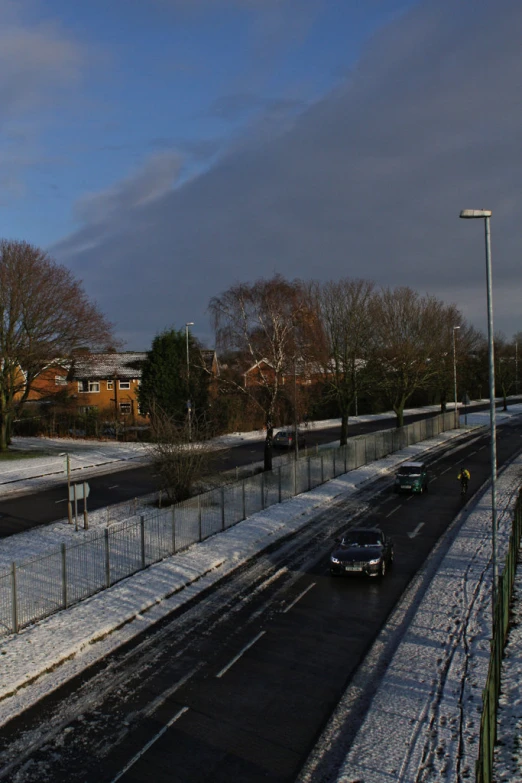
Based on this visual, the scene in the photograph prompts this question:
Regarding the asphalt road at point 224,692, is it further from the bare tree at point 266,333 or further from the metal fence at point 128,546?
the bare tree at point 266,333

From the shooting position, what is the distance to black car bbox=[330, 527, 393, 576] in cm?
2053

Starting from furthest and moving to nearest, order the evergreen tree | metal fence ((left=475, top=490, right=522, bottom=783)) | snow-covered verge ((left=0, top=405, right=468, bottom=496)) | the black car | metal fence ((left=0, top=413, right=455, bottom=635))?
the evergreen tree, snow-covered verge ((left=0, top=405, right=468, bottom=496)), the black car, metal fence ((left=0, top=413, right=455, bottom=635)), metal fence ((left=475, top=490, right=522, bottom=783))

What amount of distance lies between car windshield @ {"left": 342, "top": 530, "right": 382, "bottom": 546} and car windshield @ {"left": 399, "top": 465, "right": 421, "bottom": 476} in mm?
13821

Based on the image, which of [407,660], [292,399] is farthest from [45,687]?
[292,399]

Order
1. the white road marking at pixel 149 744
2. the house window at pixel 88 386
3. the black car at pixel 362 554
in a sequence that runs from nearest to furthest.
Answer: the white road marking at pixel 149 744 < the black car at pixel 362 554 < the house window at pixel 88 386

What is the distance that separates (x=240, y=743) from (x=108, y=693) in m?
3.18

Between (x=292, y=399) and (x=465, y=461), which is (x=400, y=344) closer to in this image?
(x=465, y=461)

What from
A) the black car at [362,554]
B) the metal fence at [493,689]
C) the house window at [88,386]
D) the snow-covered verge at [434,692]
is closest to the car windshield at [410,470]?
the black car at [362,554]

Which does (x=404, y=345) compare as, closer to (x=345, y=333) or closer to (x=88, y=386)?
(x=345, y=333)

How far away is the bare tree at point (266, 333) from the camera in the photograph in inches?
1554

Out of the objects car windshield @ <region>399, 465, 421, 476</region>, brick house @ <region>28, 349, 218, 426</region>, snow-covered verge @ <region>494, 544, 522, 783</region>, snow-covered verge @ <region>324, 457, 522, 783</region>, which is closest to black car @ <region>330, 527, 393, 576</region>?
snow-covered verge @ <region>324, 457, 522, 783</region>

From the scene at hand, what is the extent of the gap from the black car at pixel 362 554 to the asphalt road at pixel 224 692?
37 cm

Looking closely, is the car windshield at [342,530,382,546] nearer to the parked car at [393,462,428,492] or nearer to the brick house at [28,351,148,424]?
the parked car at [393,462,428,492]

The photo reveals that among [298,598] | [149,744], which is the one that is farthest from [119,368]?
[149,744]
